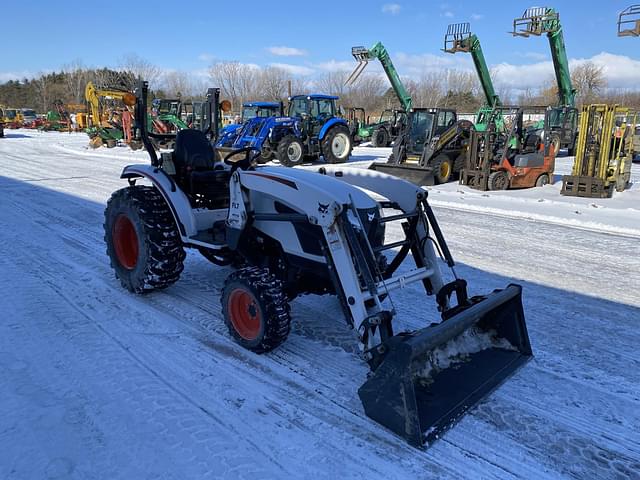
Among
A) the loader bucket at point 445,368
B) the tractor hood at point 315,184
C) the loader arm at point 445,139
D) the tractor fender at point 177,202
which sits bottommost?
the loader bucket at point 445,368

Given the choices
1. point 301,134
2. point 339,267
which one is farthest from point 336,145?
point 339,267

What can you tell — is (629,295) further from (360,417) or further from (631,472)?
(360,417)

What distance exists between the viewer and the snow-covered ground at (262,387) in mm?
2375

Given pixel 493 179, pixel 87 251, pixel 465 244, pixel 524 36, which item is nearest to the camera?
pixel 87 251

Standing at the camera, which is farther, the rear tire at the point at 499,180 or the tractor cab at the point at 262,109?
the tractor cab at the point at 262,109

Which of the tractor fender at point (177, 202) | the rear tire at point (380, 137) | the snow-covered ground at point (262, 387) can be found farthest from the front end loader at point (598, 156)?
the rear tire at point (380, 137)

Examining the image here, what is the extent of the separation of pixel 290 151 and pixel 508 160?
21.1ft

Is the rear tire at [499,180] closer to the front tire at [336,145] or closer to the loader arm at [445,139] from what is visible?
the loader arm at [445,139]

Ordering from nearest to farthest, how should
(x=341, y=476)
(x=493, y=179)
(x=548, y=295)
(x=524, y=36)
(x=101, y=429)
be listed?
(x=341, y=476) < (x=101, y=429) < (x=548, y=295) < (x=493, y=179) < (x=524, y=36)

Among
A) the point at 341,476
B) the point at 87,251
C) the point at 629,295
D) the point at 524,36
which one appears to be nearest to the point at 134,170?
the point at 87,251

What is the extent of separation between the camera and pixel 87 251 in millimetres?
5742

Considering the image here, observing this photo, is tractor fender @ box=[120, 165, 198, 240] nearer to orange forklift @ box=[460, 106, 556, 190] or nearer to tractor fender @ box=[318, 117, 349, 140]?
orange forklift @ box=[460, 106, 556, 190]

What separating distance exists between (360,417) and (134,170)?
3.25 metres

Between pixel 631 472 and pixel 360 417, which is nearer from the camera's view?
pixel 631 472
